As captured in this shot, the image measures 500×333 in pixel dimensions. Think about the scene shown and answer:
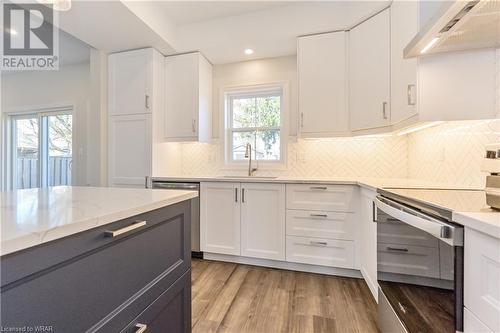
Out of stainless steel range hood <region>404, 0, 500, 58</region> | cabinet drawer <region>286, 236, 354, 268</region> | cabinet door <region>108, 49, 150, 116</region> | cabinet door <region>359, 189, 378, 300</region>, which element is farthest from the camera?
cabinet door <region>108, 49, 150, 116</region>

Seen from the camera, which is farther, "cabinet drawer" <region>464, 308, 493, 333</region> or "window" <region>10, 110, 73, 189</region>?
"window" <region>10, 110, 73, 189</region>

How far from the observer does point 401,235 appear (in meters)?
1.29

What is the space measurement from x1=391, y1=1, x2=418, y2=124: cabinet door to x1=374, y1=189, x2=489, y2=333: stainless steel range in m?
0.77

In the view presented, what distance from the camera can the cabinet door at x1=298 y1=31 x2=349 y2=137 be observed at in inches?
101

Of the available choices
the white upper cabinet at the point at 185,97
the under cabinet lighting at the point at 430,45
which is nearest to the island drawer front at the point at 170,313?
the under cabinet lighting at the point at 430,45

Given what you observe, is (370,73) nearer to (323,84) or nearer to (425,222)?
(323,84)

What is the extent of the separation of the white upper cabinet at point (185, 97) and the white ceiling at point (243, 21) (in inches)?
7.2

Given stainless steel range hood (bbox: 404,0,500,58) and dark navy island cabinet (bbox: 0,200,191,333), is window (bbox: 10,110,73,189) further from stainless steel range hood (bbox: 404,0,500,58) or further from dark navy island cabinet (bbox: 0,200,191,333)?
stainless steel range hood (bbox: 404,0,500,58)

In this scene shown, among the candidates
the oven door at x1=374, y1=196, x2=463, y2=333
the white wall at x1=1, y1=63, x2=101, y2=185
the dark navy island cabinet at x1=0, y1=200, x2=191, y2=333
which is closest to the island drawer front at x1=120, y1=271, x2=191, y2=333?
the dark navy island cabinet at x1=0, y1=200, x2=191, y2=333

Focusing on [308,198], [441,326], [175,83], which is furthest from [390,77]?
[175,83]

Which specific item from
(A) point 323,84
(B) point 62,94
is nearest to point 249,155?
(A) point 323,84

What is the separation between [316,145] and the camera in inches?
117

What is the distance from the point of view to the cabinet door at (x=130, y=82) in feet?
9.45

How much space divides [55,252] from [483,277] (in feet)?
3.88
